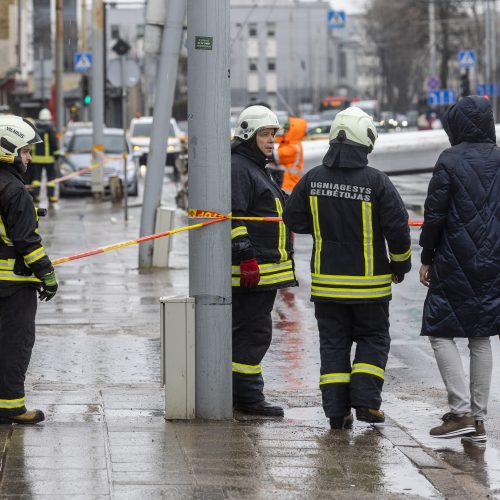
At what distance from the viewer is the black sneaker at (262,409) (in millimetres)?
8117

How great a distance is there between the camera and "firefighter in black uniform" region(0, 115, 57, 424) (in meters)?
7.53

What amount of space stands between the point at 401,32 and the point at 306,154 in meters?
55.5

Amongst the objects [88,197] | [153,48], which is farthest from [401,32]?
[153,48]

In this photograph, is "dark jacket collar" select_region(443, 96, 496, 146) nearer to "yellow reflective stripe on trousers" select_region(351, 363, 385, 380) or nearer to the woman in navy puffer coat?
the woman in navy puffer coat

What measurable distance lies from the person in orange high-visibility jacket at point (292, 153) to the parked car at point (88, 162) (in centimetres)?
1222

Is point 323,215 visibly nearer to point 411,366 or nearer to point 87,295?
point 411,366

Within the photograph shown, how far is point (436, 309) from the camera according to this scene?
760cm

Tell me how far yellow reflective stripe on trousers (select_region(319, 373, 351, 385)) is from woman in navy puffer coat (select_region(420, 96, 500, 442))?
0.55 m

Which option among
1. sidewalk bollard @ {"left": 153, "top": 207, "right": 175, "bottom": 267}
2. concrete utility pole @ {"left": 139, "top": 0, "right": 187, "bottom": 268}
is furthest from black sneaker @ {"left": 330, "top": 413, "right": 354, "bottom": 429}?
concrete utility pole @ {"left": 139, "top": 0, "right": 187, "bottom": 268}

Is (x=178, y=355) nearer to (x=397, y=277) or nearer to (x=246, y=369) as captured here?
(x=246, y=369)

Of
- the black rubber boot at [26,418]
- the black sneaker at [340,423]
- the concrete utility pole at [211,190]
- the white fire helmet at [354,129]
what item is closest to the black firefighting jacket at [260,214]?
the concrete utility pole at [211,190]

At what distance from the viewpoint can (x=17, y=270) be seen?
7.63 metres

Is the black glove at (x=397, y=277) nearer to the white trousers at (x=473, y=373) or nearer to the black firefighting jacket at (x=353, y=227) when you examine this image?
the black firefighting jacket at (x=353, y=227)

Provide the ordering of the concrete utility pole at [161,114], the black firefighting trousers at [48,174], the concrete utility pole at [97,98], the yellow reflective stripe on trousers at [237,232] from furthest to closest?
1. the concrete utility pole at [97,98]
2. the black firefighting trousers at [48,174]
3. the concrete utility pole at [161,114]
4. the yellow reflective stripe on trousers at [237,232]
